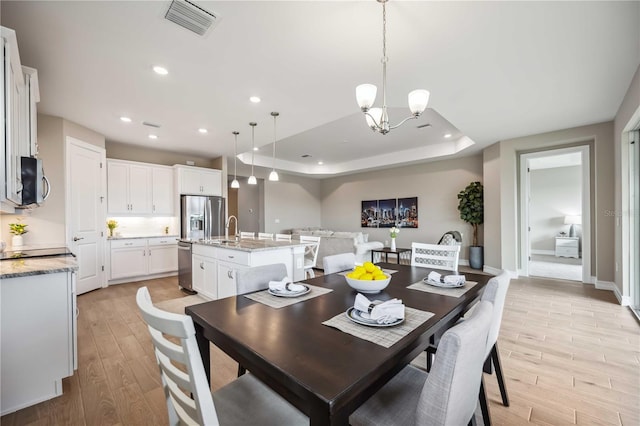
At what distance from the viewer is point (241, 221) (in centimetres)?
936

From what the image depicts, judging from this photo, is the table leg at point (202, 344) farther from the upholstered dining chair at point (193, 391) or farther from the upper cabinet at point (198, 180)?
the upper cabinet at point (198, 180)

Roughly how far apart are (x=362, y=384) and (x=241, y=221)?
9.01m

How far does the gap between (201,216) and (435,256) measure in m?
4.94

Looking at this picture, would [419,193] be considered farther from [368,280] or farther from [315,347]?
[315,347]

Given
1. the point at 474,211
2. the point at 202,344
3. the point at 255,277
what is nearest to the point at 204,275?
the point at 255,277

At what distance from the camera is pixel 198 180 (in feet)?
19.7

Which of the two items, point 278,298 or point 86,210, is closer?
point 278,298

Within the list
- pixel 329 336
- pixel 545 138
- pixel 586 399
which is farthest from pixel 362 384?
pixel 545 138

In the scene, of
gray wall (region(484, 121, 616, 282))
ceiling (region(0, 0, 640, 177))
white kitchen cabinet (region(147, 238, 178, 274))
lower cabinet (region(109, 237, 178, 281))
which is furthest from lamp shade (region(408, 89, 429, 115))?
lower cabinet (region(109, 237, 178, 281))

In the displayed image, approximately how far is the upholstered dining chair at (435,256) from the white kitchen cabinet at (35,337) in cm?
287

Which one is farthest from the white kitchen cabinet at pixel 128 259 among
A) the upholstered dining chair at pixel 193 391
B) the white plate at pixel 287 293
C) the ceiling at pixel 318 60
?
the upholstered dining chair at pixel 193 391

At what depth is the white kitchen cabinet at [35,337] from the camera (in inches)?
68.7

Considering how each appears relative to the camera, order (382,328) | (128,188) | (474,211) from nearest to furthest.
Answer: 1. (382,328)
2. (128,188)
3. (474,211)

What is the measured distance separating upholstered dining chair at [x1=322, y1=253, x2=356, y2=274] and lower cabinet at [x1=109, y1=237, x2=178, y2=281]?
4.44m
